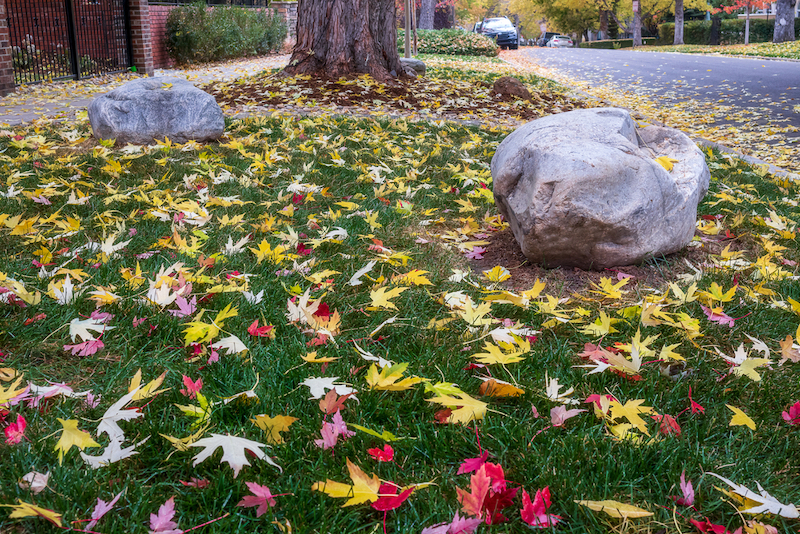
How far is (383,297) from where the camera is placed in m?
2.30

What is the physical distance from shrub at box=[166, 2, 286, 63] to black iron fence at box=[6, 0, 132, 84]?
7.75ft

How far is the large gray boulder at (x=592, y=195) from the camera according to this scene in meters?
2.68

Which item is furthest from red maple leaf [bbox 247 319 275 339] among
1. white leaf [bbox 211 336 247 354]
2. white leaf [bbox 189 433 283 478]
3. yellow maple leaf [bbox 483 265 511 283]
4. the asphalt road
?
the asphalt road

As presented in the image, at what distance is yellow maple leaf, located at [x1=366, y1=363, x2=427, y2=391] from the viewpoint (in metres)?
1.74

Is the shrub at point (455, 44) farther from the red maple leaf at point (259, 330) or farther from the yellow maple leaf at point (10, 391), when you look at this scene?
the yellow maple leaf at point (10, 391)

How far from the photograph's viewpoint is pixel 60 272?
8.07 feet

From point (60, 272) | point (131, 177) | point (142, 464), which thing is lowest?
point (142, 464)

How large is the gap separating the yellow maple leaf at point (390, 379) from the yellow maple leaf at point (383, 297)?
517 millimetres

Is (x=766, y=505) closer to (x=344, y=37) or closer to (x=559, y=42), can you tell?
(x=344, y=37)

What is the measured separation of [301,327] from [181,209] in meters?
1.62

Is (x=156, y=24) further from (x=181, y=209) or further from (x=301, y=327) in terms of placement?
(x=301, y=327)

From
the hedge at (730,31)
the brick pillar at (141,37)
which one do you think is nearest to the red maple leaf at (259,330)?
the brick pillar at (141,37)

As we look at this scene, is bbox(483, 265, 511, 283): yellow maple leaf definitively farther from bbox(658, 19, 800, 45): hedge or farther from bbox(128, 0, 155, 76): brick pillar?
bbox(658, 19, 800, 45): hedge

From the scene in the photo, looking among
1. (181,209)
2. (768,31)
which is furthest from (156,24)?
(768,31)
